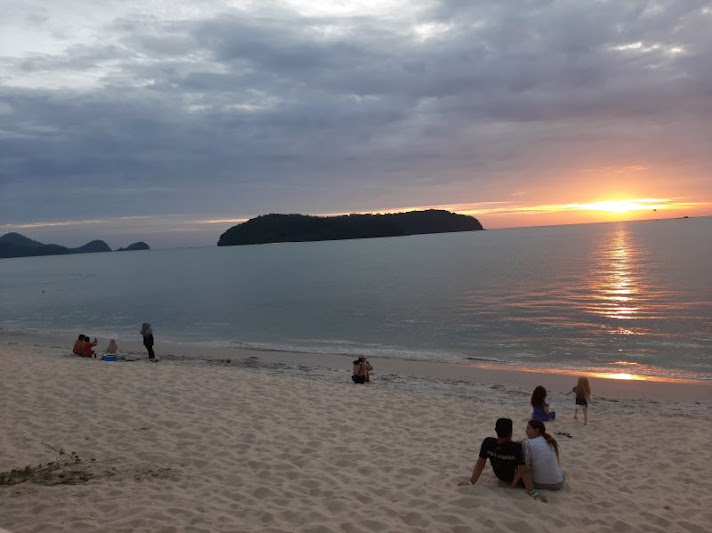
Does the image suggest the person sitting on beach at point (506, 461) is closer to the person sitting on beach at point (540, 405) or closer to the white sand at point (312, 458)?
the white sand at point (312, 458)

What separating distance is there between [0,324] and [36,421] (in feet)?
133

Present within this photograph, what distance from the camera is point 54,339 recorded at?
107 feet

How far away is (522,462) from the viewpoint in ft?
24.3

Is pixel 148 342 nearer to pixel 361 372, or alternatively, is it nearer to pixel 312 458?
pixel 361 372

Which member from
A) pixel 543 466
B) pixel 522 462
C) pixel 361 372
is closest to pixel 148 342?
pixel 361 372

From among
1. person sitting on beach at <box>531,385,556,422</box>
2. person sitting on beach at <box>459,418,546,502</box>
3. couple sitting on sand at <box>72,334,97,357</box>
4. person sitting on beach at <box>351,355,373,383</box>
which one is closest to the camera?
person sitting on beach at <box>459,418,546,502</box>

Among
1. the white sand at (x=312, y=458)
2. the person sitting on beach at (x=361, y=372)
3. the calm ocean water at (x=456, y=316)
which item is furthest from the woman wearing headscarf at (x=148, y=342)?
the person sitting on beach at (x=361, y=372)

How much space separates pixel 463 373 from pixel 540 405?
8863mm

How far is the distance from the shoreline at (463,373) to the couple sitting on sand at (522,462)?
33.6ft

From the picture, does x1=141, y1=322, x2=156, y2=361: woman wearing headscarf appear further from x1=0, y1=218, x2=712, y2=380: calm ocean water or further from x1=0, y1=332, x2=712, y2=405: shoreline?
x1=0, y1=218, x2=712, y2=380: calm ocean water

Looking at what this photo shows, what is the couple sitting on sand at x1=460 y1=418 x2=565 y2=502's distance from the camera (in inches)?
293

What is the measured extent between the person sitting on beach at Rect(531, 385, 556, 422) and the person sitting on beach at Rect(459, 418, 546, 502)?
350 cm

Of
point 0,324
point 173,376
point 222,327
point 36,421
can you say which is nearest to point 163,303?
point 0,324

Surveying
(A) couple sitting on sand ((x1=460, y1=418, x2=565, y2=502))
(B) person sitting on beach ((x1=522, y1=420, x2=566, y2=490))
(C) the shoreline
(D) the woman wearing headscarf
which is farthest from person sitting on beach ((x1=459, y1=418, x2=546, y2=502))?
(D) the woman wearing headscarf
